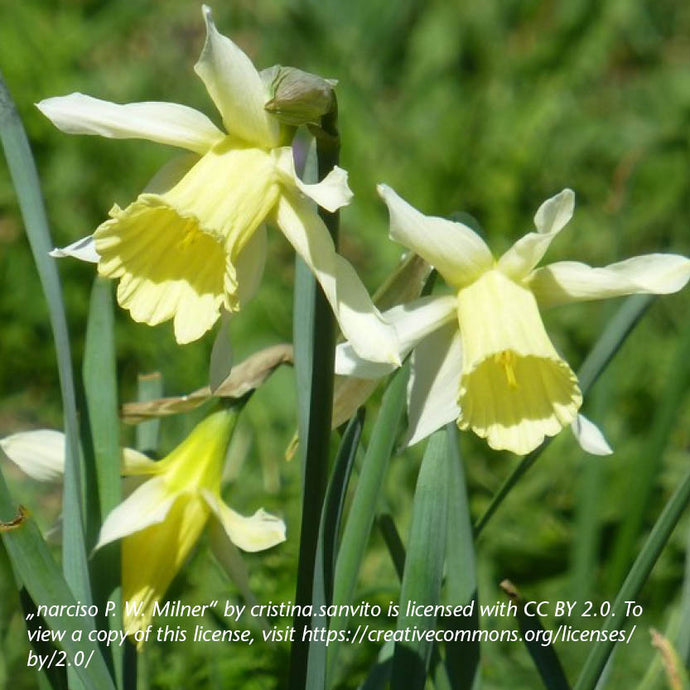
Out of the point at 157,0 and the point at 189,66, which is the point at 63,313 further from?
the point at 157,0

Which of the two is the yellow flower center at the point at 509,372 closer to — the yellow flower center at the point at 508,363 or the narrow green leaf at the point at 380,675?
the yellow flower center at the point at 508,363

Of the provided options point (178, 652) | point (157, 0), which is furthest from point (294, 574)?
point (157, 0)

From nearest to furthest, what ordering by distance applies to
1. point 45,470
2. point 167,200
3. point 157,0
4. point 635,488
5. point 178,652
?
point 167,200, point 45,470, point 178,652, point 635,488, point 157,0

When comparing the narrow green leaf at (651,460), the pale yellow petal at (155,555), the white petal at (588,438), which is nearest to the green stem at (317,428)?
the pale yellow petal at (155,555)

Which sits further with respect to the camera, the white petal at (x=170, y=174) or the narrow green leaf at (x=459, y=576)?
the narrow green leaf at (x=459, y=576)

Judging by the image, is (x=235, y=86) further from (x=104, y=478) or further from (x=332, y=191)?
(x=104, y=478)

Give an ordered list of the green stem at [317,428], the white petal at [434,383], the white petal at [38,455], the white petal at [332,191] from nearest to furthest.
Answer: the white petal at [332,191] < the green stem at [317,428] < the white petal at [434,383] < the white petal at [38,455]
